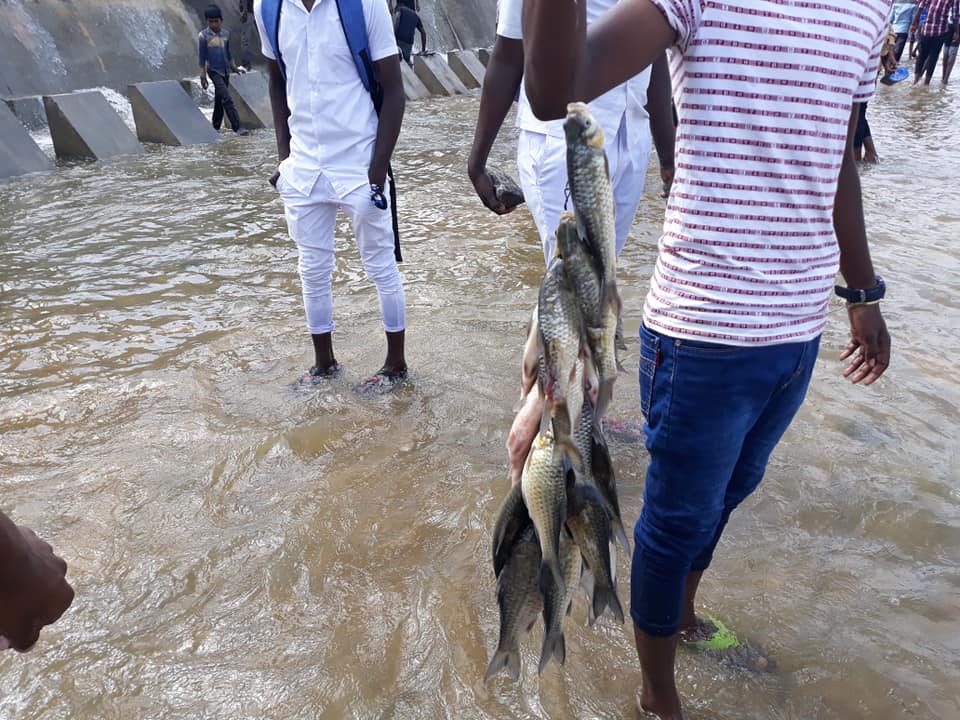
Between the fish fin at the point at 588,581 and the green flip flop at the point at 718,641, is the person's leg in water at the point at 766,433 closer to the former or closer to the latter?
the green flip flop at the point at 718,641

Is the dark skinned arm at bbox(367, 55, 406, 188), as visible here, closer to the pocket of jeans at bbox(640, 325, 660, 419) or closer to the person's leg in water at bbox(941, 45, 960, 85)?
the pocket of jeans at bbox(640, 325, 660, 419)

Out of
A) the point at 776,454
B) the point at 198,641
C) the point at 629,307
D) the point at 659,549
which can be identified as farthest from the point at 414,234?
the point at 659,549

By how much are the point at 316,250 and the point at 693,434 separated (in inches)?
100

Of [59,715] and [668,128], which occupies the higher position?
[668,128]

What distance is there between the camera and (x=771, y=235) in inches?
62.1

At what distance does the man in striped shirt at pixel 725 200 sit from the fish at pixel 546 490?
32 cm

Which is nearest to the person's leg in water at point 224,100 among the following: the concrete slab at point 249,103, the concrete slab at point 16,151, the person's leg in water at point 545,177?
the concrete slab at point 249,103

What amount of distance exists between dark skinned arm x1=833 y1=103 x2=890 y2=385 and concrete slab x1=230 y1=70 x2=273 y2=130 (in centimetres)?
1167

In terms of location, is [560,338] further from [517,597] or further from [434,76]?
[434,76]

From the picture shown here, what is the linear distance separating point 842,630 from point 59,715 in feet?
7.67

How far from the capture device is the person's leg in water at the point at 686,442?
1636 mm

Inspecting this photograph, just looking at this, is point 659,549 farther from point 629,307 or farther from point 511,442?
point 629,307

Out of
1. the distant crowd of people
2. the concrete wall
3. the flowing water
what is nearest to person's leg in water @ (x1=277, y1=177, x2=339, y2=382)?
the flowing water

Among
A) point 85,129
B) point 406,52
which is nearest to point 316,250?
point 85,129
